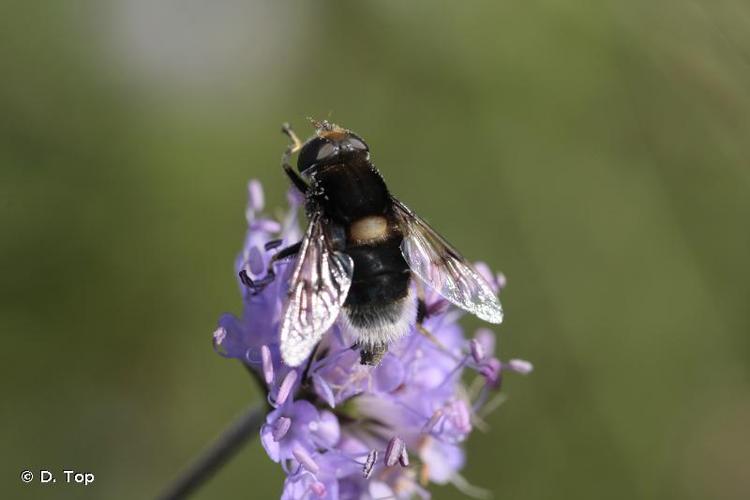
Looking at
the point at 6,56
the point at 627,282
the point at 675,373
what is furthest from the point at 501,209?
the point at 6,56

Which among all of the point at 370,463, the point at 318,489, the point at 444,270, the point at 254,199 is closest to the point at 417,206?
the point at 254,199

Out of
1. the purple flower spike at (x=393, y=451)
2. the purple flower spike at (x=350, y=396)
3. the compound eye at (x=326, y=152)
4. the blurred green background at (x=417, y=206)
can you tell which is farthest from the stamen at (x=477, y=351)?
the blurred green background at (x=417, y=206)

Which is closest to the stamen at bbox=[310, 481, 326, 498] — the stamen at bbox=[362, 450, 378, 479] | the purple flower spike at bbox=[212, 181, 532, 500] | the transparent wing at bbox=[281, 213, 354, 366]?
the purple flower spike at bbox=[212, 181, 532, 500]

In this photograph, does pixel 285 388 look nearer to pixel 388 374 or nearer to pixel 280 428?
pixel 280 428

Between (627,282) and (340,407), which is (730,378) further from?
(340,407)

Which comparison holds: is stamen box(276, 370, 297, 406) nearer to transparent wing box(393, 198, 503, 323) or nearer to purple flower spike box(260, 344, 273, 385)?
purple flower spike box(260, 344, 273, 385)

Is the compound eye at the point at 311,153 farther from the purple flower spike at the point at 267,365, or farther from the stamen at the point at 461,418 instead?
the stamen at the point at 461,418
